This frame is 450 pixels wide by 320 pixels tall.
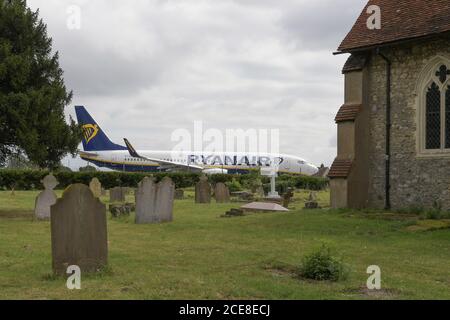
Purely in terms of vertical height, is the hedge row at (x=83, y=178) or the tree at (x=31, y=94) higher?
the tree at (x=31, y=94)

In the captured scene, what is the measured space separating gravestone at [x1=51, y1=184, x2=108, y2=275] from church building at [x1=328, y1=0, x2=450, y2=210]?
10.9m

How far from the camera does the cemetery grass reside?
7.95m

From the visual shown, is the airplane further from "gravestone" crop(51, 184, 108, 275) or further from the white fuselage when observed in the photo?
"gravestone" crop(51, 184, 108, 275)

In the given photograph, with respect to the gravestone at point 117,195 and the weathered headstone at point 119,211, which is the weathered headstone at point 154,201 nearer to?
the weathered headstone at point 119,211

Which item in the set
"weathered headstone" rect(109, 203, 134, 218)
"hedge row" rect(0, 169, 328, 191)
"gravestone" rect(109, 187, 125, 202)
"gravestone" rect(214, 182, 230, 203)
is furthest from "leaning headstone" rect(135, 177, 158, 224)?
"hedge row" rect(0, 169, 328, 191)

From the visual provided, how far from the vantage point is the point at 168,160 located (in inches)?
2628

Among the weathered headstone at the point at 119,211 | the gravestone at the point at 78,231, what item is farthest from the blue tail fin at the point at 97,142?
the gravestone at the point at 78,231

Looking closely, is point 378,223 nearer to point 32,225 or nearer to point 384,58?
point 384,58

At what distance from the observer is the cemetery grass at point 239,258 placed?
7.95 metres

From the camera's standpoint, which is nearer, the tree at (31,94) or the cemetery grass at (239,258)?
the cemetery grass at (239,258)

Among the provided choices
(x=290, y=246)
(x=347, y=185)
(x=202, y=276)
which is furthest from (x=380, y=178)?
(x=202, y=276)

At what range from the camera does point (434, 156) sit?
1770cm

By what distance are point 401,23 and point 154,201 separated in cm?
915

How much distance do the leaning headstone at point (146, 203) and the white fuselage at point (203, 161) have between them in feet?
146
